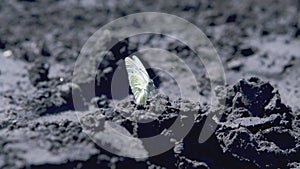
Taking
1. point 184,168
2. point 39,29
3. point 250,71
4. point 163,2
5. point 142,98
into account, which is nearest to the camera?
point 184,168

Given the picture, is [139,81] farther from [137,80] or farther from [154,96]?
[154,96]

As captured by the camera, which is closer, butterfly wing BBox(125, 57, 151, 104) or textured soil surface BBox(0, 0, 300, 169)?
textured soil surface BBox(0, 0, 300, 169)

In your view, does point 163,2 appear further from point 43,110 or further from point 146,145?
point 146,145

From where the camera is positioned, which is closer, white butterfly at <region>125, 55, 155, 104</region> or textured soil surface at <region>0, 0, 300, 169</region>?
textured soil surface at <region>0, 0, 300, 169</region>

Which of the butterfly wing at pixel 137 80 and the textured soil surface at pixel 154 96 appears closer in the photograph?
the textured soil surface at pixel 154 96

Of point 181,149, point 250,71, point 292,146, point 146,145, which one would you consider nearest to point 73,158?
point 146,145
